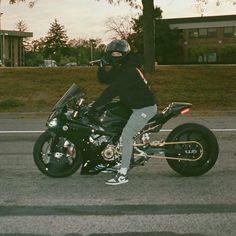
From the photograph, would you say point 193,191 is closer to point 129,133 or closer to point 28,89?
point 129,133

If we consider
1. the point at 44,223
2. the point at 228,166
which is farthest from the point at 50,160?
the point at 228,166

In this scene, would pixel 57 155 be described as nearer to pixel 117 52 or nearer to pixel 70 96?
pixel 70 96

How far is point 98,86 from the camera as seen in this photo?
72.4 feet

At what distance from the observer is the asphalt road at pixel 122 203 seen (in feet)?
17.7

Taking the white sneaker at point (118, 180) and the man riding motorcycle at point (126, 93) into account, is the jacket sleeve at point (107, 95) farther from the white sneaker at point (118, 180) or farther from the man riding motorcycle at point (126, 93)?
the white sneaker at point (118, 180)

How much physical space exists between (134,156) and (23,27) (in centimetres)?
13551

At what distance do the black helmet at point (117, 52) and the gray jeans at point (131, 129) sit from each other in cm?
68

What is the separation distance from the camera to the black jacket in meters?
7.27

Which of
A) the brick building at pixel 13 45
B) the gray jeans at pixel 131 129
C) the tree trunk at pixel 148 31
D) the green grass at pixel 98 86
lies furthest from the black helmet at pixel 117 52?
the brick building at pixel 13 45

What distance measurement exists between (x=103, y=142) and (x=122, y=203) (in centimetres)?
130

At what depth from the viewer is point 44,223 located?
5.56m

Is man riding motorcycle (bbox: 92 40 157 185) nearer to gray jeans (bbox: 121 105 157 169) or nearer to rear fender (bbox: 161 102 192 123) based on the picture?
gray jeans (bbox: 121 105 157 169)

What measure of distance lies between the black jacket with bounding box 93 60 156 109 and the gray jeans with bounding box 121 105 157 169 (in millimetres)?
101

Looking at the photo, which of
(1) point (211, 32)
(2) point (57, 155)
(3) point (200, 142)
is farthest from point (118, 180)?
(1) point (211, 32)
